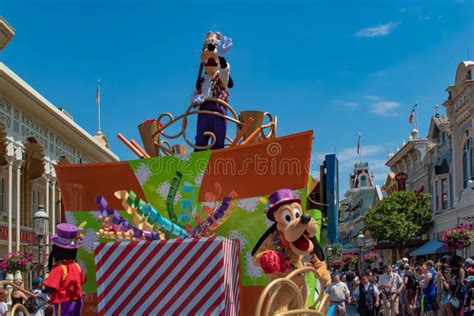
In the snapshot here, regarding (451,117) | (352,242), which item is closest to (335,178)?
(451,117)

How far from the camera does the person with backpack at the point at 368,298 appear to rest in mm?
15961

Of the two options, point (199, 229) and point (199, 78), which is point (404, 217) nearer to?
point (199, 78)

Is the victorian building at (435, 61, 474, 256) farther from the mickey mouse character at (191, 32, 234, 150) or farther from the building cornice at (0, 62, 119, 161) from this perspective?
the mickey mouse character at (191, 32, 234, 150)

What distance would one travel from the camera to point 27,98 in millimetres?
24406

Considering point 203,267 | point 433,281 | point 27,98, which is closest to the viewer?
point 203,267

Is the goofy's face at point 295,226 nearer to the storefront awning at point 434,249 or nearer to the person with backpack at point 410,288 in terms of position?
the person with backpack at point 410,288

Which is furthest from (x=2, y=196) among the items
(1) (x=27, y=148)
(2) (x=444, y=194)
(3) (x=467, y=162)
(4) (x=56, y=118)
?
(2) (x=444, y=194)

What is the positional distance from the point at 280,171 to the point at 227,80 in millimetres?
2545

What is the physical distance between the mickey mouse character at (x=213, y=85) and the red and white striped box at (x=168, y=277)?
2345 mm

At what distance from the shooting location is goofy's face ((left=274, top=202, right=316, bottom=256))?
235 inches

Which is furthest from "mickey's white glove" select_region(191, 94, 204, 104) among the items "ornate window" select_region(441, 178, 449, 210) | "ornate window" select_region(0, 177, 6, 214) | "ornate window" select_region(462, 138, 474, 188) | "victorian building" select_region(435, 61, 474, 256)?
"ornate window" select_region(441, 178, 449, 210)

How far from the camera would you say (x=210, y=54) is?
27.5 feet

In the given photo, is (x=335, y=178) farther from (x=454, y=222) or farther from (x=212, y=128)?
(x=454, y=222)

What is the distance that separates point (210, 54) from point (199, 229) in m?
Answer: 2.82
